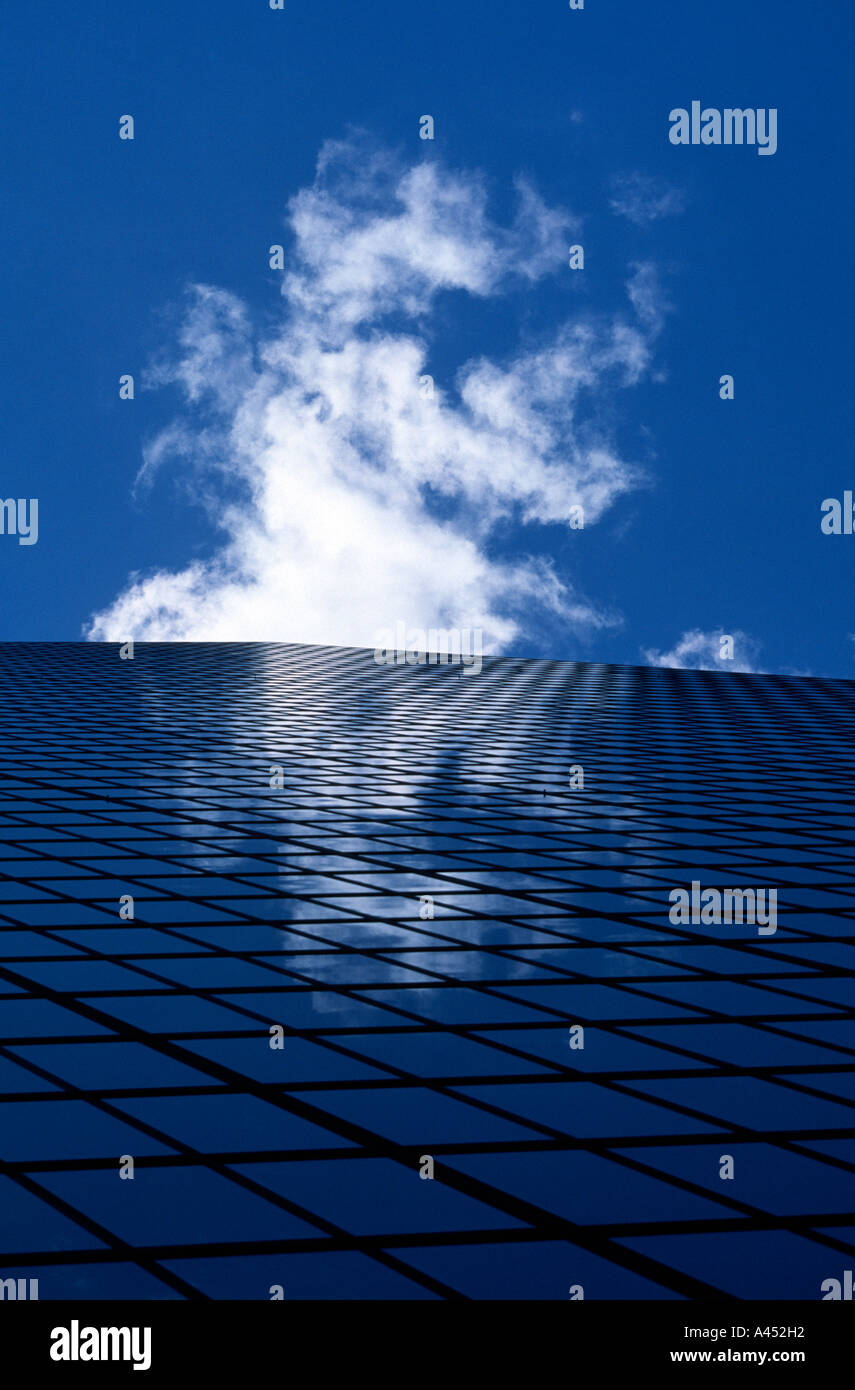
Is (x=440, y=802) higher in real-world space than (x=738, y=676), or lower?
lower

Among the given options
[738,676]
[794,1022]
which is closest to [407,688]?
[738,676]

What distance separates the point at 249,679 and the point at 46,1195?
156ft

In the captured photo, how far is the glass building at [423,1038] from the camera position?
823cm

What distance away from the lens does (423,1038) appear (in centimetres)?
1199

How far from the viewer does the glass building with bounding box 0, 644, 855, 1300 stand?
8227mm

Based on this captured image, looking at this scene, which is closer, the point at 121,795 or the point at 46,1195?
the point at 46,1195
